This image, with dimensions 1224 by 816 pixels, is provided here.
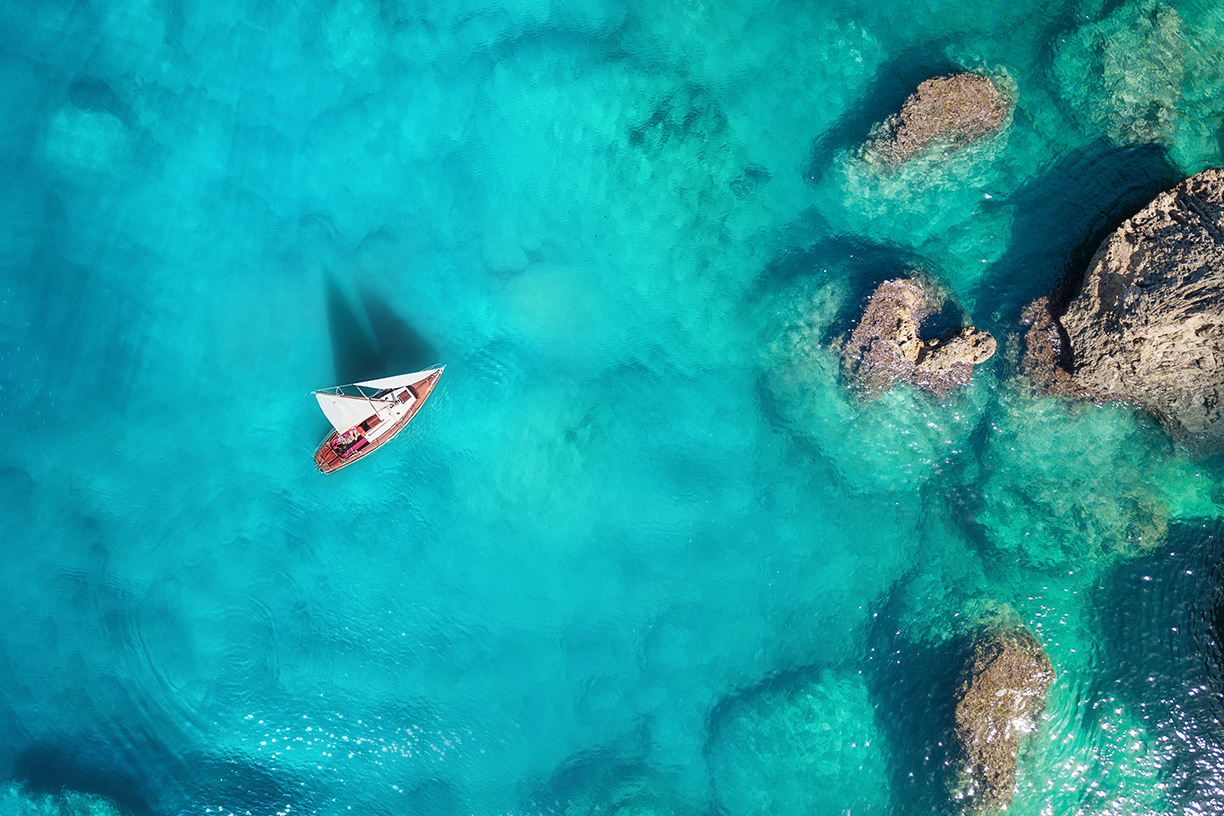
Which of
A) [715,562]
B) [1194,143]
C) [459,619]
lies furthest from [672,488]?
[1194,143]

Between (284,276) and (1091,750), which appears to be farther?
(284,276)

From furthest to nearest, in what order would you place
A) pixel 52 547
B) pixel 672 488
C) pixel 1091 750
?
1. pixel 52 547
2. pixel 672 488
3. pixel 1091 750

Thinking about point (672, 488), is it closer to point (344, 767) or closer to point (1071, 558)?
point (1071, 558)

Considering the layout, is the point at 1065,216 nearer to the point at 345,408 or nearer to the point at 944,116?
the point at 944,116

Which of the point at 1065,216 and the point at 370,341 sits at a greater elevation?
the point at 370,341

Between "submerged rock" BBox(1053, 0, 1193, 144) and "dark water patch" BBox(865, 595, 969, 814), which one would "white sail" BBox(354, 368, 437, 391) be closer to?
"dark water patch" BBox(865, 595, 969, 814)

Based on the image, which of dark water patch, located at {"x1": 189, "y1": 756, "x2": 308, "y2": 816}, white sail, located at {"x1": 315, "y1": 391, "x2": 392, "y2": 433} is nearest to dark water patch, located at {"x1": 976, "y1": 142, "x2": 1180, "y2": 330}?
white sail, located at {"x1": 315, "y1": 391, "x2": 392, "y2": 433}

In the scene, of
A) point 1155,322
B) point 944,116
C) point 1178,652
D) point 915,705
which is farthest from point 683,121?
point 1178,652
